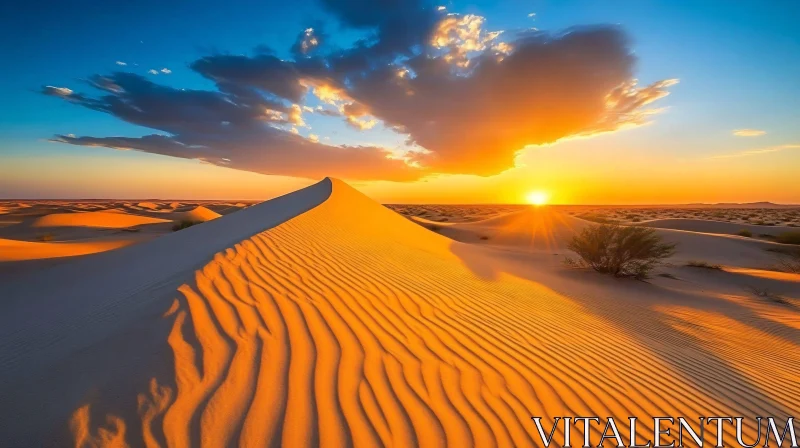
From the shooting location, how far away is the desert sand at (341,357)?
1937 millimetres

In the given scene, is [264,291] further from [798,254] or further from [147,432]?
[798,254]

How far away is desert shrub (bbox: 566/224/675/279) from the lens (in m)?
9.31

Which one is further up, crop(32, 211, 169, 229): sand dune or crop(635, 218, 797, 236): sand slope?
crop(32, 211, 169, 229): sand dune

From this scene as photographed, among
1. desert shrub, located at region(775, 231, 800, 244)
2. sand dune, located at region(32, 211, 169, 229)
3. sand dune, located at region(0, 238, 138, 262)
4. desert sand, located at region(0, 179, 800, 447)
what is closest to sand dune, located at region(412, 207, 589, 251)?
desert shrub, located at region(775, 231, 800, 244)

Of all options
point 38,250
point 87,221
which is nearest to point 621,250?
point 38,250

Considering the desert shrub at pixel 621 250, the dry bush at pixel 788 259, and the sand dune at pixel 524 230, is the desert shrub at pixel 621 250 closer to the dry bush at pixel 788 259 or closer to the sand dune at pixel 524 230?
the dry bush at pixel 788 259

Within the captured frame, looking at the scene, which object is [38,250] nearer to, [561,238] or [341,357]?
[341,357]

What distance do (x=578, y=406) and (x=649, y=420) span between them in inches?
23.0

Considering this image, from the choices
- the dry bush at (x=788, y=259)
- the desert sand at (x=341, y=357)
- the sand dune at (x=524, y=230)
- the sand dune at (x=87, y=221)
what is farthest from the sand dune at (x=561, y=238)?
the sand dune at (x=87, y=221)

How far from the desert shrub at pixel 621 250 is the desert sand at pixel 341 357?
2.97 metres

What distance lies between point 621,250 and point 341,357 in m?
9.56

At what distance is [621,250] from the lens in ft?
31.0

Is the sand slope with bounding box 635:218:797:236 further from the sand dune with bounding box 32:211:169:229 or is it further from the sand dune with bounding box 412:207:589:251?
the sand dune with bounding box 32:211:169:229

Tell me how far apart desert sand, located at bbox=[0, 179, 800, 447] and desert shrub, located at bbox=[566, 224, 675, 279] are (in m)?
2.97
